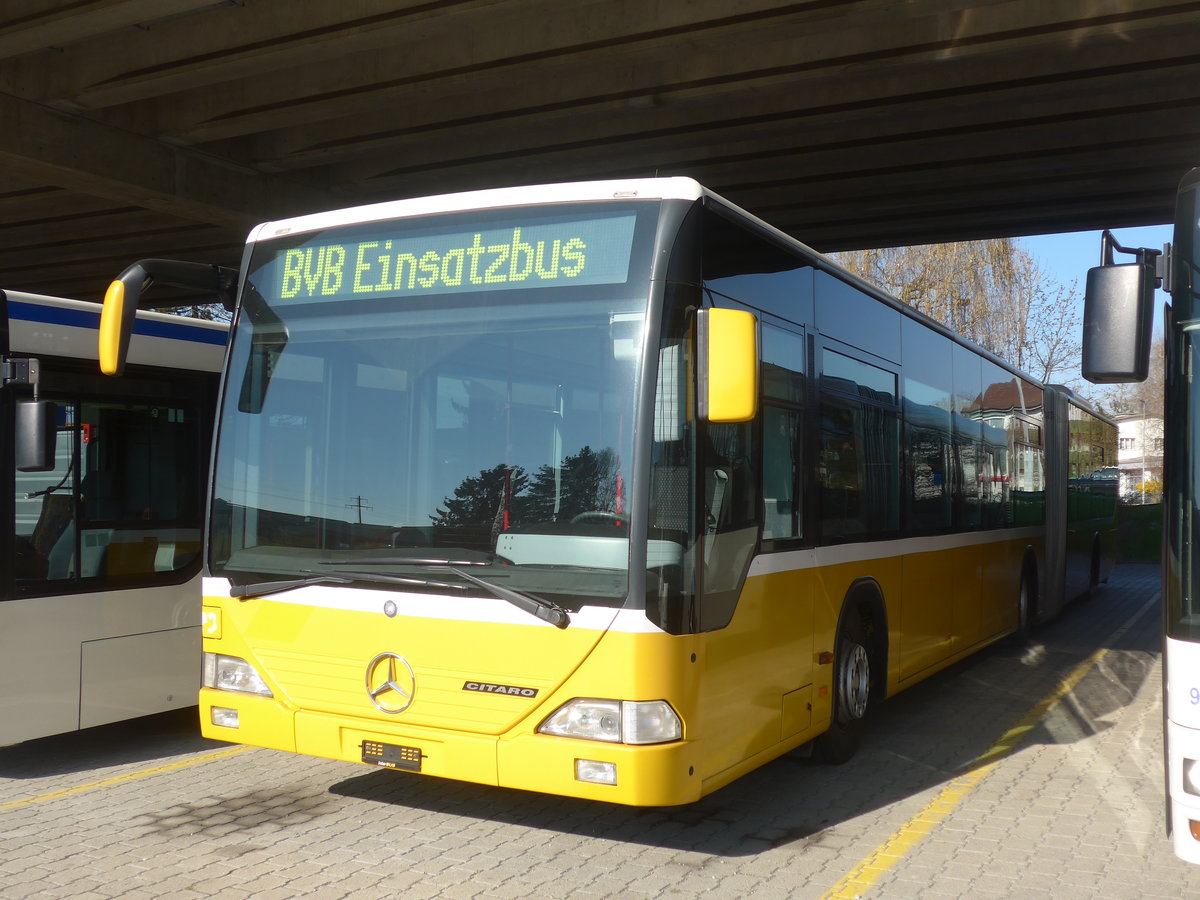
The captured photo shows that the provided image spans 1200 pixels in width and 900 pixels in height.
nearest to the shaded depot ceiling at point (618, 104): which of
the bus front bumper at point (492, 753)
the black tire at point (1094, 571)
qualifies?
the black tire at point (1094, 571)

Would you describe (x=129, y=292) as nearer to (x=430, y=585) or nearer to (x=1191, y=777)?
(x=430, y=585)

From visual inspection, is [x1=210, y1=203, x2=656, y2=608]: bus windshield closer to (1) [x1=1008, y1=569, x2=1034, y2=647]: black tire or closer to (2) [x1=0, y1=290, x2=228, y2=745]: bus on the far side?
(2) [x1=0, y1=290, x2=228, y2=745]: bus on the far side

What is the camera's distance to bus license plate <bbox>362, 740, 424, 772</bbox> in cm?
527

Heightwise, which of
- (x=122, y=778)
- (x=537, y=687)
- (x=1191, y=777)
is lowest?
(x=122, y=778)

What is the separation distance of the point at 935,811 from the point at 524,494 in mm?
3000

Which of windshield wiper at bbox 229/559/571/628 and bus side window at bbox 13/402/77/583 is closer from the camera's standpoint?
windshield wiper at bbox 229/559/571/628

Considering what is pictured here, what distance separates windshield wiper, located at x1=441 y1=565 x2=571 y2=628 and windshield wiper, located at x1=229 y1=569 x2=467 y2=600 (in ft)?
0.45

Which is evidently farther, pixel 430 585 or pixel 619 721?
pixel 430 585

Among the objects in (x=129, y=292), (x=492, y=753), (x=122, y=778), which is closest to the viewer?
(x=492, y=753)

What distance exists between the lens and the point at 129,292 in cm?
581

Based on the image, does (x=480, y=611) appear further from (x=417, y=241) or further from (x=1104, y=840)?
(x=1104, y=840)

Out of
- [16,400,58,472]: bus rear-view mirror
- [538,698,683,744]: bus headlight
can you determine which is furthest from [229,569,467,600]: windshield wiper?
[16,400,58,472]: bus rear-view mirror

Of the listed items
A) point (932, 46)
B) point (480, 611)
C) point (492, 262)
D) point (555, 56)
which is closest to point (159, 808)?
point (480, 611)

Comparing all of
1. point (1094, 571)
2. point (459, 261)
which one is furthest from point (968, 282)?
point (459, 261)
